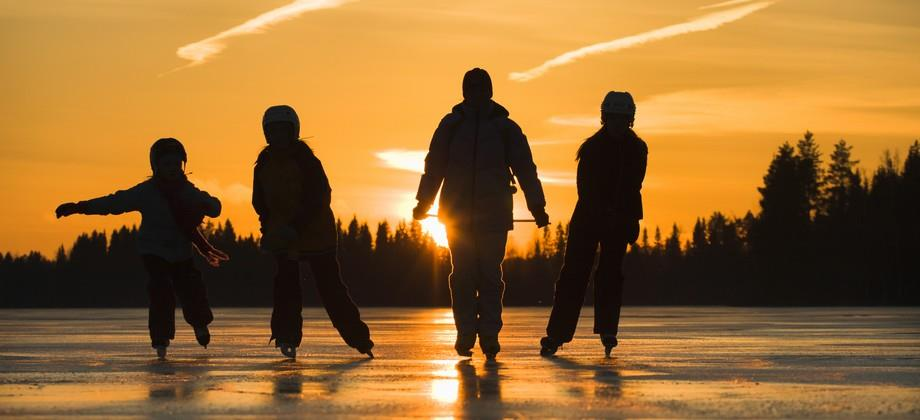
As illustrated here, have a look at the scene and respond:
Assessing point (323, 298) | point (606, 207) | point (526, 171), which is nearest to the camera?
point (526, 171)

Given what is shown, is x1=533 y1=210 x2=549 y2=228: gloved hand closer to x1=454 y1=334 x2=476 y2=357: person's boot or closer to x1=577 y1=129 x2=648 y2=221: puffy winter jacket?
x1=577 y1=129 x2=648 y2=221: puffy winter jacket

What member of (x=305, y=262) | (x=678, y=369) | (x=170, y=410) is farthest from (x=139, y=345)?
(x=170, y=410)

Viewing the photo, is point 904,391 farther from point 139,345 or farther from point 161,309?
point 139,345

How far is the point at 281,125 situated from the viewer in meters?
13.1

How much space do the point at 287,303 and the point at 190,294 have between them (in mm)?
1232

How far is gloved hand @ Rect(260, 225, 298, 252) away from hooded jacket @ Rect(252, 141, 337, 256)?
0.03m

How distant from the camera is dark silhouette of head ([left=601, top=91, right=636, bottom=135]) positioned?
13586 mm

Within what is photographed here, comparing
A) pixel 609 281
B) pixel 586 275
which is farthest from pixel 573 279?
pixel 609 281

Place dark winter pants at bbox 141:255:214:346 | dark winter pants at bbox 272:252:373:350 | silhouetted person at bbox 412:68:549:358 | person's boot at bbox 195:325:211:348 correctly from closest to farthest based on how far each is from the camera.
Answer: silhouetted person at bbox 412:68:549:358 → dark winter pants at bbox 272:252:373:350 → dark winter pants at bbox 141:255:214:346 → person's boot at bbox 195:325:211:348

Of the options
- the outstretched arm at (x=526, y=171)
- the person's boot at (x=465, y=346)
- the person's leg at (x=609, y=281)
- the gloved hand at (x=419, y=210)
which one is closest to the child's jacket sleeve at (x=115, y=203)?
the gloved hand at (x=419, y=210)

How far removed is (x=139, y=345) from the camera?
15492 millimetres

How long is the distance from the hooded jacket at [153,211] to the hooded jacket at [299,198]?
34.2 inches

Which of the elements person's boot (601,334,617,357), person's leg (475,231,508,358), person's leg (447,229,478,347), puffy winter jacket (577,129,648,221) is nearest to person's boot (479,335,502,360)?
person's leg (475,231,508,358)

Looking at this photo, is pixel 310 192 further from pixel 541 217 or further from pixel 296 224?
pixel 541 217
